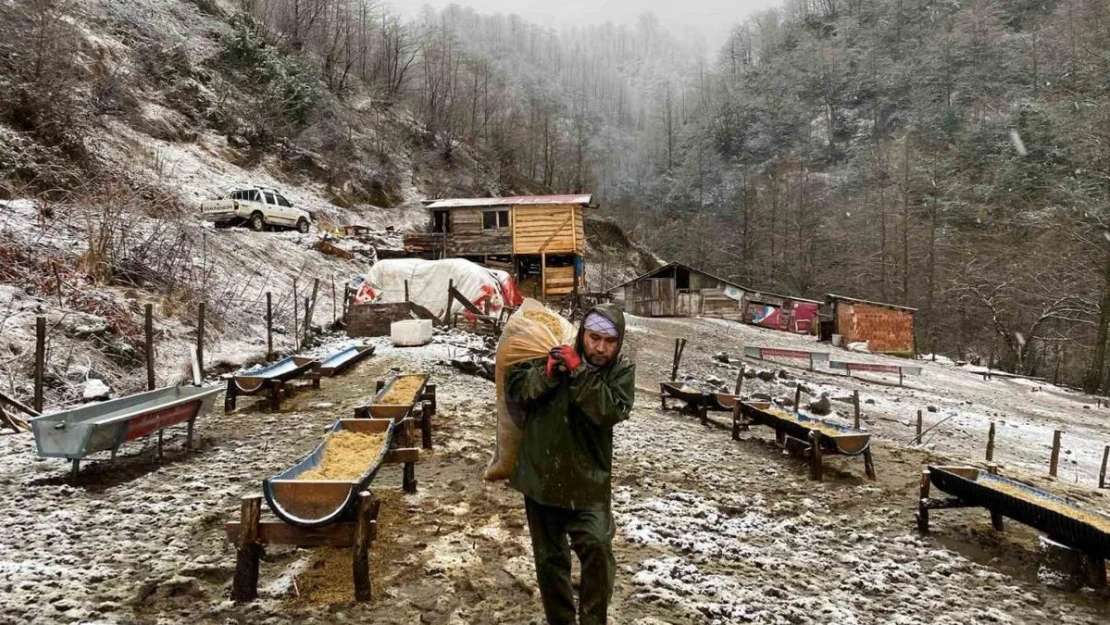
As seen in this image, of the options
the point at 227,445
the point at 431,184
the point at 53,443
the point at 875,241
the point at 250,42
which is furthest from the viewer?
the point at 875,241

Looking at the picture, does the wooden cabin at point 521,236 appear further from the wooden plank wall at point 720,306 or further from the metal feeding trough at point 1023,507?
the metal feeding trough at point 1023,507

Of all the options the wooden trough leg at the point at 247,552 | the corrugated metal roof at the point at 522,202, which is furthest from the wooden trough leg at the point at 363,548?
the corrugated metal roof at the point at 522,202

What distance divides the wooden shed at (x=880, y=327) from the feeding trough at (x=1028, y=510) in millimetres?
24419

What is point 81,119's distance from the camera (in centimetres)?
1769

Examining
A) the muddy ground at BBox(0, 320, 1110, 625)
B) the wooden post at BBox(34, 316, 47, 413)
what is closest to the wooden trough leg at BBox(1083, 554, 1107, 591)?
the muddy ground at BBox(0, 320, 1110, 625)

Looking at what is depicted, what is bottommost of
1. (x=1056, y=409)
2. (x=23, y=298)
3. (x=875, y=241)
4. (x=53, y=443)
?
(x=1056, y=409)

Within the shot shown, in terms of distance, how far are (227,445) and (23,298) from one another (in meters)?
6.52

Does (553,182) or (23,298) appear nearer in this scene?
(23,298)

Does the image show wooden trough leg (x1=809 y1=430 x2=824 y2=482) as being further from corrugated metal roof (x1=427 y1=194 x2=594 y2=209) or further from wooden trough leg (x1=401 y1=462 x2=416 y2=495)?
corrugated metal roof (x1=427 y1=194 x2=594 y2=209)

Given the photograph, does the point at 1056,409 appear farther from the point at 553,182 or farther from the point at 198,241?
the point at 553,182

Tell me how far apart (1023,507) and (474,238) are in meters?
27.1

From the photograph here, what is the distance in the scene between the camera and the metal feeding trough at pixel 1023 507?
419cm

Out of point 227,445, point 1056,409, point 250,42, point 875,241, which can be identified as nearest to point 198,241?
point 227,445

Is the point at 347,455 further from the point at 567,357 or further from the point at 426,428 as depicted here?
the point at 567,357
